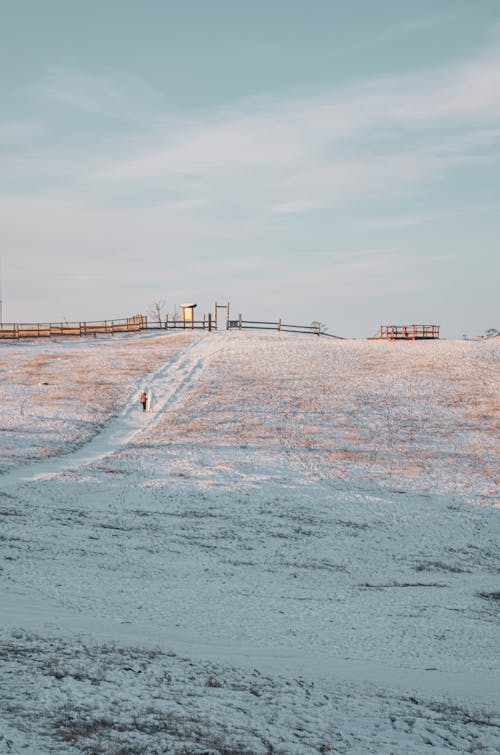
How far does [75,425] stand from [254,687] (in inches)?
979

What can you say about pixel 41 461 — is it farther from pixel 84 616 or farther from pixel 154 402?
pixel 84 616

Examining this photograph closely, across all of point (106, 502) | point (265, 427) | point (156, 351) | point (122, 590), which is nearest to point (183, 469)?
point (106, 502)

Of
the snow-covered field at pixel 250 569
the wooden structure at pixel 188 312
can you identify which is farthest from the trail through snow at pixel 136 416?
the wooden structure at pixel 188 312

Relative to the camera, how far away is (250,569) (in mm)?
13883

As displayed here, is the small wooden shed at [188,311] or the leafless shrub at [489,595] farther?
the small wooden shed at [188,311]

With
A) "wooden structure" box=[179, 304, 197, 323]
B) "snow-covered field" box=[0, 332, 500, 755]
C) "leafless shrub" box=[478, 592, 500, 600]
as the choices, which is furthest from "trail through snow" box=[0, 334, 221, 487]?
"wooden structure" box=[179, 304, 197, 323]

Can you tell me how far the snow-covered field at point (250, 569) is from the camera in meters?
6.44

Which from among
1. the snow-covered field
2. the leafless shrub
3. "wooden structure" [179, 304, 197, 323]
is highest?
"wooden structure" [179, 304, 197, 323]

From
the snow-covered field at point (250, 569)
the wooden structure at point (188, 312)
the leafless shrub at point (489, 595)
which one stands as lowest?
the leafless shrub at point (489, 595)

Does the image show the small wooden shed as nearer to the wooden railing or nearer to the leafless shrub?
the wooden railing

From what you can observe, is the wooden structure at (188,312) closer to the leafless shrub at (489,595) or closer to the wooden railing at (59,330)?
the wooden railing at (59,330)

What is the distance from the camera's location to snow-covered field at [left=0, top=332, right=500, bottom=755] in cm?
644

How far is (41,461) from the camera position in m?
24.5

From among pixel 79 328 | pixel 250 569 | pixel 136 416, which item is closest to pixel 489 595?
pixel 250 569
